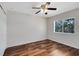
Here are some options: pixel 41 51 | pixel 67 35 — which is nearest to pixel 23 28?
pixel 41 51

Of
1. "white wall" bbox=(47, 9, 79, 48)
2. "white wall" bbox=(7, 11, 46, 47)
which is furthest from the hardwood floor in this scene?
"white wall" bbox=(7, 11, 46, 47)

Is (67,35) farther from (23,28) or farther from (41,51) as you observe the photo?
(23,28)

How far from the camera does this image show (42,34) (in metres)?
5.89

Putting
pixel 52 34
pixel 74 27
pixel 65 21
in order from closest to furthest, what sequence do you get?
pixel 74 27, pixel 65 21, pixel 52 34

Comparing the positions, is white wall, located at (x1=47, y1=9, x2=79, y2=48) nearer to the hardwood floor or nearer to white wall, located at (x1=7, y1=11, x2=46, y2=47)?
the hardwood floor

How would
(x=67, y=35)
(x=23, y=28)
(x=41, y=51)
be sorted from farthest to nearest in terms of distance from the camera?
1. (x=23, y=28)
2. (x=67, y=35)
3. (x=41, y=51)

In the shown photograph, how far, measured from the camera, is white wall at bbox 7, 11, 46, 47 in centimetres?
400

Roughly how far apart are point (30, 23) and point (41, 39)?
163 centimetres

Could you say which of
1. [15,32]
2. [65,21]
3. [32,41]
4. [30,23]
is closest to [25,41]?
[32,41]

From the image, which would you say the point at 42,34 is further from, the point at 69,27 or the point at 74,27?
the point at 74,27

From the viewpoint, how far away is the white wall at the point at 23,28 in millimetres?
4000

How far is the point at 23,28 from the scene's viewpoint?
15.1 ft

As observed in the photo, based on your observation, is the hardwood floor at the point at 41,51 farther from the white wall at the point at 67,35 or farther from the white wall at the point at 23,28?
the white wall at the point at 23,28

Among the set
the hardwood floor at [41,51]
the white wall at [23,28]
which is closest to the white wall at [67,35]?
the hardwood floor at [41,51]
